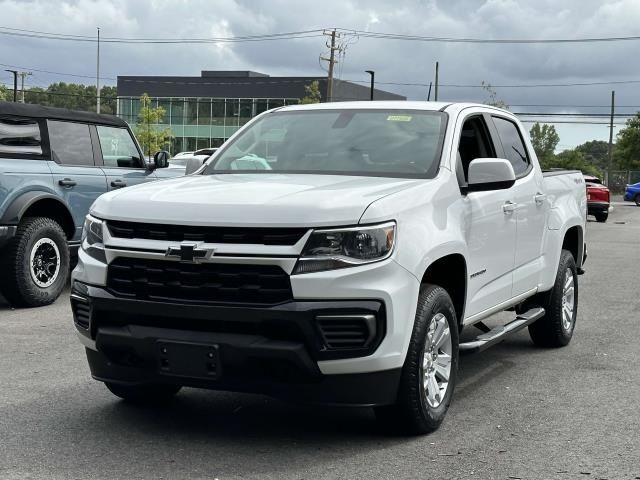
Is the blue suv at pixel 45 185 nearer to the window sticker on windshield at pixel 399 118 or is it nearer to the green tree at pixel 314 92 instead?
the window sticker on windshield at pixel 399 118

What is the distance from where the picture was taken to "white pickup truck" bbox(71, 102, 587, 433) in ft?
14.6

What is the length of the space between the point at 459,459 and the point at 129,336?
1747mm

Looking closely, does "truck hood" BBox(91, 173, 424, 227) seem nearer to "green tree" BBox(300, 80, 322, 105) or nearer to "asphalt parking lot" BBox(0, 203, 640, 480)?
"asphalt parking lot" BBox(0, 203, 640, 480)

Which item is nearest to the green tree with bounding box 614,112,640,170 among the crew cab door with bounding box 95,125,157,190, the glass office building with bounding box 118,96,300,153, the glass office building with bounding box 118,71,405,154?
the glass office building with bounding box 118,71,405,154

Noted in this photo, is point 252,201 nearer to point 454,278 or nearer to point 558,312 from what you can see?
point 454,278

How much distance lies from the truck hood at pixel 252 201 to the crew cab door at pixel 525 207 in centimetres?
161

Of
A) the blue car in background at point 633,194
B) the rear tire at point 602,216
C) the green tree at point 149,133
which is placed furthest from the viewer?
the green tree at point 149,133

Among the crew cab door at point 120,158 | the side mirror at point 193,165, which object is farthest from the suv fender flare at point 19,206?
the side mirror at point 193,165

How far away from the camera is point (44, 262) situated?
388 inches

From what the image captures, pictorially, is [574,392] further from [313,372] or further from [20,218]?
[20,218]

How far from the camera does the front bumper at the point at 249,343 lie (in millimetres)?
4422

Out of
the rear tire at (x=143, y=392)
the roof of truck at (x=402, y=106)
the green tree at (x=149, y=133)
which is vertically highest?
the green tree at (x=149, y=133)

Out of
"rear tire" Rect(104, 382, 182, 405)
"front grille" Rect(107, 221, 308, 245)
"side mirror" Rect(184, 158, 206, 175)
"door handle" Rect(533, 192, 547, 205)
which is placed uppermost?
"side mirror" Rect(184, 158, 206, 175)

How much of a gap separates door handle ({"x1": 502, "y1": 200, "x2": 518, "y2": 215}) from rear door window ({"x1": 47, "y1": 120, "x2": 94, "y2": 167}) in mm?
5614
